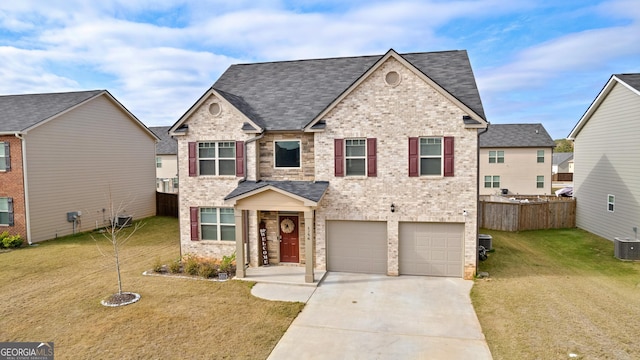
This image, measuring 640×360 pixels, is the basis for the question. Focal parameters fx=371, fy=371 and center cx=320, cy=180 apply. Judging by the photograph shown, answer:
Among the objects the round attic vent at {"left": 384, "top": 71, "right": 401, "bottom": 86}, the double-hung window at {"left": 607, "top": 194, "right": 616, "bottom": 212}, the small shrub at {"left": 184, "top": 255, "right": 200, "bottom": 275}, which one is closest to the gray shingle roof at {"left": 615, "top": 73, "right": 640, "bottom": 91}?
the double-hung window at {"left": 607, "top": 194, "right": 616, "bottom": 212}

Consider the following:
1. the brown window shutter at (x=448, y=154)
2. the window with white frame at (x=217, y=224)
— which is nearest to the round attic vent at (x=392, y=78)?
the brown window shutter at (x=448, y=154)

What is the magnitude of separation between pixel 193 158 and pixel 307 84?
632cm

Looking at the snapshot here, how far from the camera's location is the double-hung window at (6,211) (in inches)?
782

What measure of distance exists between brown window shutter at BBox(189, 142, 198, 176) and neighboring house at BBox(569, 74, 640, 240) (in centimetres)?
1994

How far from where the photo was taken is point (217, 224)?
16.2 metres

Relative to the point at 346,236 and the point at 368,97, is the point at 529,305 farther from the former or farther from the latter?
the point at 368,97

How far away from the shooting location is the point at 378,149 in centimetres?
1475

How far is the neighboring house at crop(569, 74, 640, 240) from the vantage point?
56.9 feet

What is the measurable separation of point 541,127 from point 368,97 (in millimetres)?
30657

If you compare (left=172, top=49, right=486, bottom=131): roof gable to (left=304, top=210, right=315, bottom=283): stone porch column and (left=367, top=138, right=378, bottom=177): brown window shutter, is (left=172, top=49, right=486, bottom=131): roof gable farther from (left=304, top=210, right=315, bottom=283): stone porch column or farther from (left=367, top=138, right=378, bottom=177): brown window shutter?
(left=304, top=210, right=315, bottom=283): stone porch column

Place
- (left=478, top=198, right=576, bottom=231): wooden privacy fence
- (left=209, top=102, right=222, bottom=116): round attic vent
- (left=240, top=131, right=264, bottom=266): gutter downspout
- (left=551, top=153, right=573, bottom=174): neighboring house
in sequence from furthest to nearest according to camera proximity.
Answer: (left=551, top=153, right=573, bottom=174): neighboring house → (left=478, top=198, right=576, bottom=231): wooden privacy fence → (left=209, top=102, right=222, bottom=116): round attic vent → (left=240, top=131, right=264, bottom=266): gutter downspout

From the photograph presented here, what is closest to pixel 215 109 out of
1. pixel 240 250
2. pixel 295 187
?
pixel 295 187

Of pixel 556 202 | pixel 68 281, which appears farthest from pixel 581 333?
pixel 68 281

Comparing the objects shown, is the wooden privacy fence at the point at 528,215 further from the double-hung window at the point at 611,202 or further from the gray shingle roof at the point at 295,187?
the gray shingle roof at the point at 295,187
